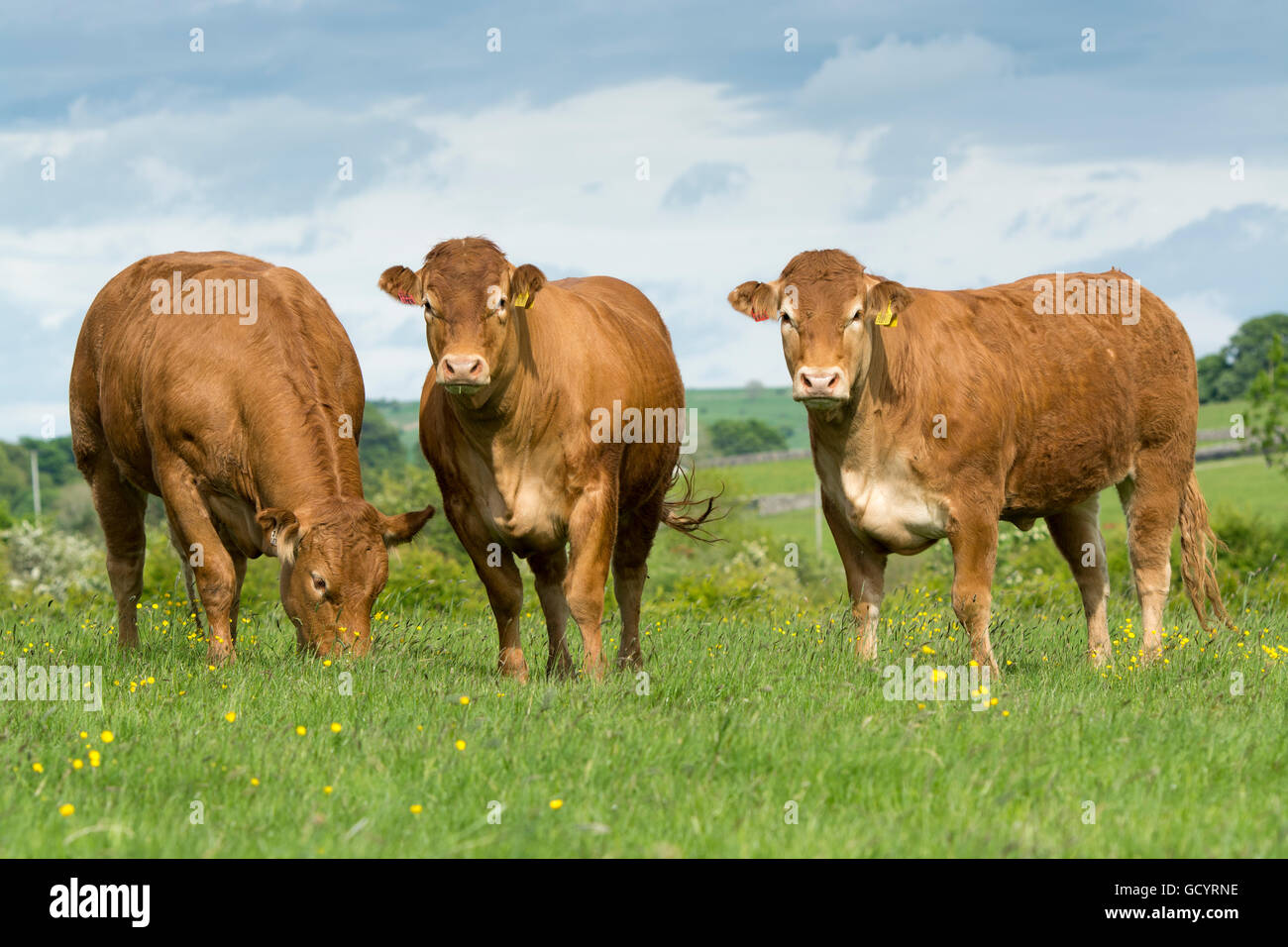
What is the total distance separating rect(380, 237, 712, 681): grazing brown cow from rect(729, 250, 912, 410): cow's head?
1.00 m

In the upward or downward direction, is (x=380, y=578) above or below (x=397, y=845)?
above

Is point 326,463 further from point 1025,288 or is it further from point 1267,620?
point 1267,620

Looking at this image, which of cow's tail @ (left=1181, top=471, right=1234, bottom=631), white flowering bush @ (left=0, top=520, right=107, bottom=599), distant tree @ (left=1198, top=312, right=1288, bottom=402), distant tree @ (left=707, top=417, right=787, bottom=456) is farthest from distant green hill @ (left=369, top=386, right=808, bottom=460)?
cow's tail @ (left=1181, top=471, right=1234, bottom=631)

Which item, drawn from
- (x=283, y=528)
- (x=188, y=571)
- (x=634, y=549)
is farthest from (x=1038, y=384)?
(x=188, y=571)

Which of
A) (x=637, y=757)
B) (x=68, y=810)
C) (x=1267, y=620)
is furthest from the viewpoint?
(x=1267, y=620)

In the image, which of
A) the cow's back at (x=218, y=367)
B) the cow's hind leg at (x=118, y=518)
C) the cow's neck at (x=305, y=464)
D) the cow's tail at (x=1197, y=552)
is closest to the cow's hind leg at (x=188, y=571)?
the cow's hind leg at (x=118, y=518)

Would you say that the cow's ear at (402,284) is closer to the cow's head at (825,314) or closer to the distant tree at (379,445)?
the cow's head at (825,314)

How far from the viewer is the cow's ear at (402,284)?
7195 mm

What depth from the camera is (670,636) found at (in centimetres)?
930

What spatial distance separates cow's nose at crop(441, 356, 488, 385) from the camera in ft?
22.1
